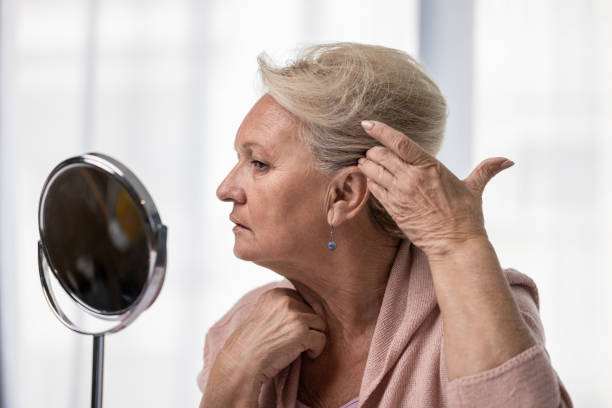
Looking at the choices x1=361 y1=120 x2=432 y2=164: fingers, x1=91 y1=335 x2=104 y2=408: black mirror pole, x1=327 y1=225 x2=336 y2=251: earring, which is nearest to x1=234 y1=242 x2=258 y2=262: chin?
x1=327 y1=225 x2=336 y2=251: earring

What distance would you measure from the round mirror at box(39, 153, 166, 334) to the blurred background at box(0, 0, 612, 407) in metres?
1.67

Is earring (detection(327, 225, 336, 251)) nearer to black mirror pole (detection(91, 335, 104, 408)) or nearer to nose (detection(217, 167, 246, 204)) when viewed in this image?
nose (detection(217, 167, 246, 204))

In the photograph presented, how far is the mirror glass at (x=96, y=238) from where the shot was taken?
888 mm

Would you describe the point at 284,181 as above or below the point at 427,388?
above

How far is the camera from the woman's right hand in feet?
4.79

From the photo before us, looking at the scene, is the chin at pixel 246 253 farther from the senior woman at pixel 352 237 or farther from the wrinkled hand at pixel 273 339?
the wrinkled hand at pixel 273 339

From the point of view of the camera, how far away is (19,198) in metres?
2.60

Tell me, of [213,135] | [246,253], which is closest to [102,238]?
[246,253]

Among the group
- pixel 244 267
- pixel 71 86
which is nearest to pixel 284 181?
pixel 244 267

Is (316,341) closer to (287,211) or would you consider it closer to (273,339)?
(273,339)

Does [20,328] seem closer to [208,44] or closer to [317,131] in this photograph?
[208,44]

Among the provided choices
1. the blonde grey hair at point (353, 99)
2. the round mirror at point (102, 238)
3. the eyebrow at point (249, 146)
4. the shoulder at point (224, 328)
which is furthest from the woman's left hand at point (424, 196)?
the shoulder at point (224, 328)

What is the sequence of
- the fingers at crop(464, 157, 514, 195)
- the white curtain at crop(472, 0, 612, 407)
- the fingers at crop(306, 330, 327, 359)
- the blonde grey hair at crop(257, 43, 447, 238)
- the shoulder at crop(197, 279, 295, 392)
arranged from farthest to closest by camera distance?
the white curtain at crop(472, 0, 612, 407) < the shoulder at crop(197, 279, 295, 392) < the fingers at crop(306, 330, 327, 359) < the blonde grey hair at crop(257, 43, 447, 238) < the fingers at crop(464, 157, 514, 195)

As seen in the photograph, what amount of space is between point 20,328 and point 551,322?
199cm
